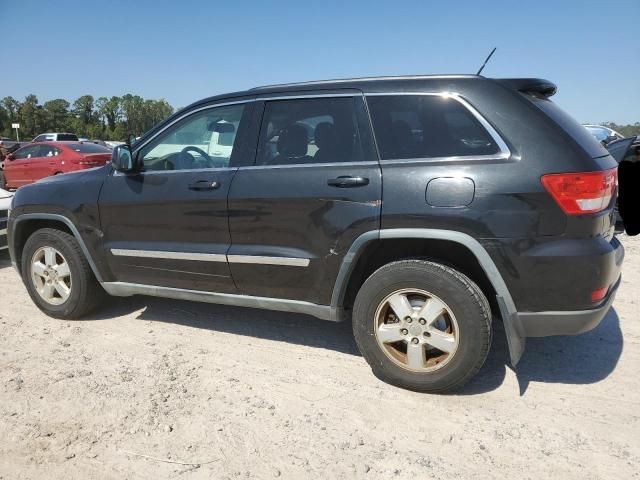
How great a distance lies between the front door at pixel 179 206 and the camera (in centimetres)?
352

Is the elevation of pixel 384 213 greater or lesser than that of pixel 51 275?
greater

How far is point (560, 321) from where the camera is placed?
274 cm

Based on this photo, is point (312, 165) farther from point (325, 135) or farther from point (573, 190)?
point (573, 190)

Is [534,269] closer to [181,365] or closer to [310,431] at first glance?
[310,431]

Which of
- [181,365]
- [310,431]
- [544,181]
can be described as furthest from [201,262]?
[544,181]

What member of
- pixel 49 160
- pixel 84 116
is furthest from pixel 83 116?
pixel 49 160

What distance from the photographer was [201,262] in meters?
3.60

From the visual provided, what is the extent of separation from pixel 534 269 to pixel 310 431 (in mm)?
1499

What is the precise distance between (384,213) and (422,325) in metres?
0.71

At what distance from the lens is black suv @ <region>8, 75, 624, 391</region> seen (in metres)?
2.68

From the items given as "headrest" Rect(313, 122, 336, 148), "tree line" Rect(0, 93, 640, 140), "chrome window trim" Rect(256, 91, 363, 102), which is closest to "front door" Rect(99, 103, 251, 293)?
"chrome window trim" Rect(256, 91, 363, 102)

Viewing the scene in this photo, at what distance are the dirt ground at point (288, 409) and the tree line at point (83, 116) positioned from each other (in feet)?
Answer: 298

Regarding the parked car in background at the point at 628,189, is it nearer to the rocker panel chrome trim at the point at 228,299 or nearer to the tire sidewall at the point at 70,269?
the rocker panel chrome trim at the point at 228,299

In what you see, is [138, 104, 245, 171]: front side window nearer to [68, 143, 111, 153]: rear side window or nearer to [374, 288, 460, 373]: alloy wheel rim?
[374, 288, 460, 373]: alloy wheel rim
